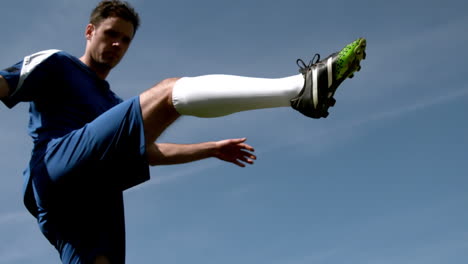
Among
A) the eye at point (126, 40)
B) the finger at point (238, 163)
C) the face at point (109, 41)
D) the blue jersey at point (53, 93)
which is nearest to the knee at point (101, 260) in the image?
the blue jersey at point (53, 93)

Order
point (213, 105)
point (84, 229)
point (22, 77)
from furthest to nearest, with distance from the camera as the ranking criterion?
point (84, 229) → point (22, 77) → point (213, 105)

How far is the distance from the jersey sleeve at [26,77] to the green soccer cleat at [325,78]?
6.50ft

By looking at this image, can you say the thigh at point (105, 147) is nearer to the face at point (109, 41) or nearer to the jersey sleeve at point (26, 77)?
the jersey sleeve at point (26, 77)

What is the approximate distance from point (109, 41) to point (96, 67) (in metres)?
0.25

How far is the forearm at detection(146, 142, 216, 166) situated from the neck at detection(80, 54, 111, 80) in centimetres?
81

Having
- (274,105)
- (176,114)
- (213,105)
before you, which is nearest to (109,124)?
(176,114)

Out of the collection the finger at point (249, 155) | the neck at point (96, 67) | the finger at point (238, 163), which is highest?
the neck at point (96, 67)

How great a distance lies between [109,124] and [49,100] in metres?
0.98

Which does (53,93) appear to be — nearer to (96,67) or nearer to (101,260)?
(96,67)

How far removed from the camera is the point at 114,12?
17.0 ft

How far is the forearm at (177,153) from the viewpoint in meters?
5.13

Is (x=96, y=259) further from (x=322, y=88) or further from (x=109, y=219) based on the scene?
(x=322, y=88)

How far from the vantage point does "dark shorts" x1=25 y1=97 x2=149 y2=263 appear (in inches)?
155

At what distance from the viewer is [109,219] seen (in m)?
5.06
